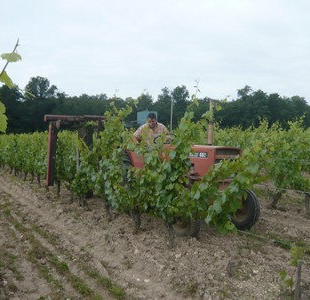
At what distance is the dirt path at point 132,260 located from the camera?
4.14 metres

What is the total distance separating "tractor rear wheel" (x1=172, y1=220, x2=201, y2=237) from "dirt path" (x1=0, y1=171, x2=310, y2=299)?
0.16 metres

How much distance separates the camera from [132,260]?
490cm

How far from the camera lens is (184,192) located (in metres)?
4.89

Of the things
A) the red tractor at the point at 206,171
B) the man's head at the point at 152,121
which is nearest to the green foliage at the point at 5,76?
the red tractor at the point at 206,171

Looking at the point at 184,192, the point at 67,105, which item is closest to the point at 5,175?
the point at 184,192

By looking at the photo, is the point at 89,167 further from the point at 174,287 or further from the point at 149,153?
the point at 174,287

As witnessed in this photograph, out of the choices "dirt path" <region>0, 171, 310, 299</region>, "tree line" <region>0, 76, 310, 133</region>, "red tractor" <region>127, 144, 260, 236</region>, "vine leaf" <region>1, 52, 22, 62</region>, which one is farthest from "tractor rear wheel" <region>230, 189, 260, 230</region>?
"tree line" <region>0, 76, 310, 133</region>

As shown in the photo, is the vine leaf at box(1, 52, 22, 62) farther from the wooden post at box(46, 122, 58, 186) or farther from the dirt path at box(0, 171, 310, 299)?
the wooden post at box(46, 122, 58, 186)

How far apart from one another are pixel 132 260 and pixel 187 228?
106cm

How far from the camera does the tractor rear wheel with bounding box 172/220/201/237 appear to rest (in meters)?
5.41

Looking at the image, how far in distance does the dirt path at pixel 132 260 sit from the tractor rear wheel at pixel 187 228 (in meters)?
0.16

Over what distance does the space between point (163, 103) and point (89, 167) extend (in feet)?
113

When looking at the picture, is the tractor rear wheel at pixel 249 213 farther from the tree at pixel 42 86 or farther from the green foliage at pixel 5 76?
the tree at pixel 42 86

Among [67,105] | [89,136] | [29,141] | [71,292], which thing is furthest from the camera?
[67,105]
